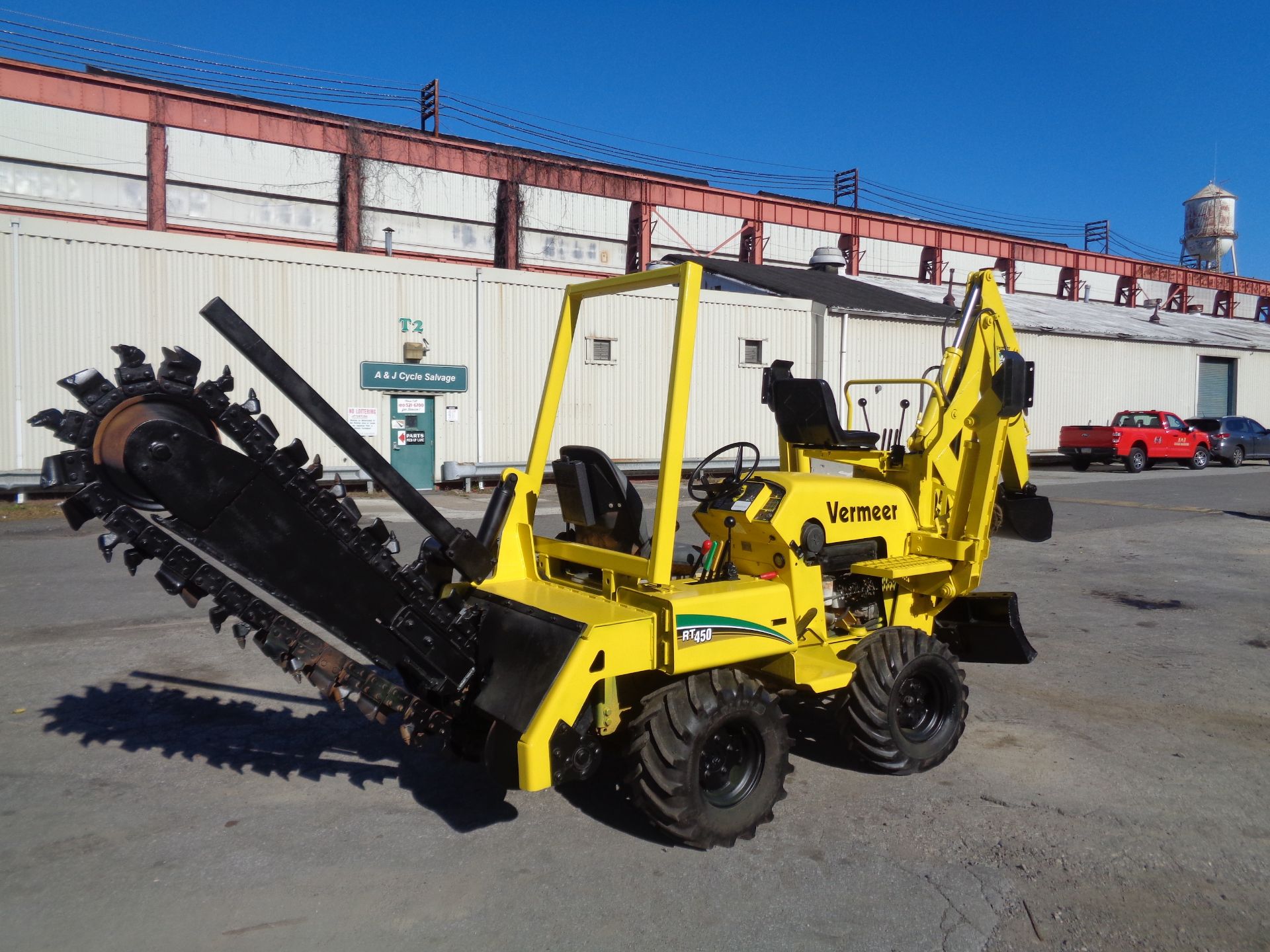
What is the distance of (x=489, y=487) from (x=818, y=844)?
16.6 meters

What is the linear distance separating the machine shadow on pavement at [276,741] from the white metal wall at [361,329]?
10436 mm

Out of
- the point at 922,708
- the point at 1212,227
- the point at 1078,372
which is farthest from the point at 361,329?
the point at 1212,227

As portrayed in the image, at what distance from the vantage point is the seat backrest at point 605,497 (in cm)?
440

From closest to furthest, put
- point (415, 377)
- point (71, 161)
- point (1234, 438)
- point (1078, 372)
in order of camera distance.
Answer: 1. point (415, 377)
2. point (71, 161)
3. point (1234, 438)
4. point (1078, 372)

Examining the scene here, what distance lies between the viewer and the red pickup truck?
87.8ft

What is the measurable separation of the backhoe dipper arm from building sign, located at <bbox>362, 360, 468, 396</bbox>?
1435cm

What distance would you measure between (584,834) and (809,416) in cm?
258

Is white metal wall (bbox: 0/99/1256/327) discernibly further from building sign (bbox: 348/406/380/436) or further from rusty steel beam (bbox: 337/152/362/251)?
building sign (bbox: 348/406/380/436)

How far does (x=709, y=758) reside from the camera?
4043 millimetres

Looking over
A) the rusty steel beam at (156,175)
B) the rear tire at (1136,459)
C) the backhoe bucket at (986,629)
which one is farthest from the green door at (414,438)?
the rear tire at (1136,459)

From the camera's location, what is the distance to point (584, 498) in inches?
175

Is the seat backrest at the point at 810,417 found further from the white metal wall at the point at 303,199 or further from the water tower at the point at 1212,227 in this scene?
the water tower at the point at 1212,227

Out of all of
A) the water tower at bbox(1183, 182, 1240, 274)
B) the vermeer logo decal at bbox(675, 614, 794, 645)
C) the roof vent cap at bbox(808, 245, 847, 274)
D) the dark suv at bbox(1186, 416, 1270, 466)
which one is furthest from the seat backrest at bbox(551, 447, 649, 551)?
the water tower at bbox(1183, 182, 1240, 274)

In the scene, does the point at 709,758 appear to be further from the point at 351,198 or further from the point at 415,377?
the point at 351,198
